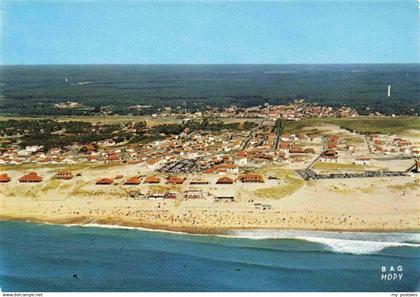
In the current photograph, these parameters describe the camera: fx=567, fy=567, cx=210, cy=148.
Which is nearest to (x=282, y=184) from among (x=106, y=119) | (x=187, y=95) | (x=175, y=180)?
(x=175, y=180)

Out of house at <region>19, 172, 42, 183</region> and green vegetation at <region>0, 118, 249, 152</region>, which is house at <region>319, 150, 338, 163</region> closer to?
green vegetation at <region>0, 118, 249, 152</region>

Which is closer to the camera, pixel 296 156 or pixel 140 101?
pixel 296 156

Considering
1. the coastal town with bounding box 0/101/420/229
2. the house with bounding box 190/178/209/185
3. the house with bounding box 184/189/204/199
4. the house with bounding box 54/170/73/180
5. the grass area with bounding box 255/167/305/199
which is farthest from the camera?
the house with bounding box 54/170/73/180

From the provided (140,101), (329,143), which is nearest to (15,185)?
(329,143)

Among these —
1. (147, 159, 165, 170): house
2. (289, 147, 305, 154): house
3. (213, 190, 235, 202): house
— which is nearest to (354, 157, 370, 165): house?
(289, 147, 305, 154): house

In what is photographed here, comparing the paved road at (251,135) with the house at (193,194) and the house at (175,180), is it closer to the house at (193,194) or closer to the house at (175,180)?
the house at (175,180)

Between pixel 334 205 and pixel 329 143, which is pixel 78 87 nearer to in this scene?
pixel 329 143

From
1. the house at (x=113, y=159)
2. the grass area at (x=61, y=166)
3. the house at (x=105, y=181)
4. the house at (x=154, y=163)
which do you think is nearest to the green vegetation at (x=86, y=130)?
the house at (x=113, y=159)
